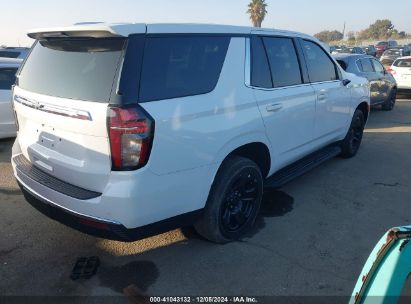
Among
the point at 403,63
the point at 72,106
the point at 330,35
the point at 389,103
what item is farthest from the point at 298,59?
the point at 330,35


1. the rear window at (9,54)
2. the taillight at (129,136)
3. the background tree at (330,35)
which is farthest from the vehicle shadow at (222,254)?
the background tree at (330,35)

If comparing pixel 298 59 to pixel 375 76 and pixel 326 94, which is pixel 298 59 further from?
pixel 375 76

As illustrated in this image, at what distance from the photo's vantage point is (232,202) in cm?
341

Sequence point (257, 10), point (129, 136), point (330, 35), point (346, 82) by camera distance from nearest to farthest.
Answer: point (129, 136) → point (346, 82) → point (257, 10) → point (330, 35)

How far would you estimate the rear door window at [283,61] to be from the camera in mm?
3758

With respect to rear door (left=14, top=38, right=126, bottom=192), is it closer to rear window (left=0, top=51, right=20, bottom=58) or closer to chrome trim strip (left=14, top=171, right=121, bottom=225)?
chrome trim strip (left=14, top=171, right=121, bottom=225)

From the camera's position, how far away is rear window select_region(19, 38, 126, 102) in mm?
2490

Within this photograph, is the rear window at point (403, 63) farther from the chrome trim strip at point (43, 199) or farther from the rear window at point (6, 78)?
the chrome trim strip at point (43, 199)

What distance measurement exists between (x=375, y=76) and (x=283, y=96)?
7076 mm

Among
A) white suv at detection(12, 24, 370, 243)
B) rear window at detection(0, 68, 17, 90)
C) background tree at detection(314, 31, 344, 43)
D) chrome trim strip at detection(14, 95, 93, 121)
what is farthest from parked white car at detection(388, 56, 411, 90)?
background tree at detection(314, 31, 344, 43)

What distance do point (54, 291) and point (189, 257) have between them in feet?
3.64

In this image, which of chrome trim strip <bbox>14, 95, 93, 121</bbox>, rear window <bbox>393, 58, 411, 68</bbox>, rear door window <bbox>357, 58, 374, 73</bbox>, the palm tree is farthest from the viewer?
the palm tree

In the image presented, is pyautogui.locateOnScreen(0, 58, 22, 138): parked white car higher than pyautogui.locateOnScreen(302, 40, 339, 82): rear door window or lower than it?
lower

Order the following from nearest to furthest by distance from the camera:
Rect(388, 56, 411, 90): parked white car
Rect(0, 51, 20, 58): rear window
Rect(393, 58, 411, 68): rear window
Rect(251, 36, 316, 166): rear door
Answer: Rect(251, 36, 316, 166): rear door, Rect(0, 51, 20, 58): rear window, Rect(388, 56, 411, 90): parked white car, Rect(393, 58, 411, 68): rear window
